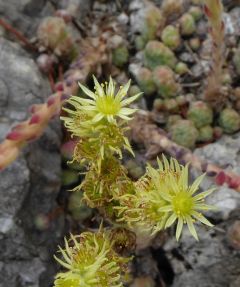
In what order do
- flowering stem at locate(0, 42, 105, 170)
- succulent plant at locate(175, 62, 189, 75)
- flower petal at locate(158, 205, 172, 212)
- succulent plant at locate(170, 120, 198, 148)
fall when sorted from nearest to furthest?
1. flower petal at locate(158, 205, 172, 212)
2. flowering stem at locate(0, 42, 105, 170)
3. succulent plant at locate(170, 120, 198, 148)
4. succulent plant at locate(175, 62, 189, 75)

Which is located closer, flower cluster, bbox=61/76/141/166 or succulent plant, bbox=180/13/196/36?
flower cluster, bbox=61/76/141/166

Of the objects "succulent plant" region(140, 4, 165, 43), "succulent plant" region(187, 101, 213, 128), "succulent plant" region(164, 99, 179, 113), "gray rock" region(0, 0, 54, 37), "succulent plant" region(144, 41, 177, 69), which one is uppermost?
"gray rock" region(0, 0, 54, 37)

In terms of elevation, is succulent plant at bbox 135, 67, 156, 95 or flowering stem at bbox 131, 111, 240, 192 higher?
succulent plant at bbox 135, 67, 156, 95

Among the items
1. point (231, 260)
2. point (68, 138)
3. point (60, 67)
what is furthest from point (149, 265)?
point (60, 67)

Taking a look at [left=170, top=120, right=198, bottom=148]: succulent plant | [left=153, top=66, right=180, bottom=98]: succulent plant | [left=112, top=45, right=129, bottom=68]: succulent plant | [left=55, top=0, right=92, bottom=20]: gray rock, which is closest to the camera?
[left=170, top=120, right=198, bottom=148]: succulent plant

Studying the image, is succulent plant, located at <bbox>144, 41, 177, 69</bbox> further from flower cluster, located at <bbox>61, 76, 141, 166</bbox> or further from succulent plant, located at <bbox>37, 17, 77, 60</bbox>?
flower cluster, located at <bbox>61, 76, 141, 166</bbox>

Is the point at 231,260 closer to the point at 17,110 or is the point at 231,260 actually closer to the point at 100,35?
the point at 17,110

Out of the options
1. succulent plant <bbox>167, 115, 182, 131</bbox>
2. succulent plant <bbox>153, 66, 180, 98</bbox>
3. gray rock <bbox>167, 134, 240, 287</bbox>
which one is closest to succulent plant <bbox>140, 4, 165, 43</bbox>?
succulent plant <bbox>153, 66, 180, 98</bbox>
